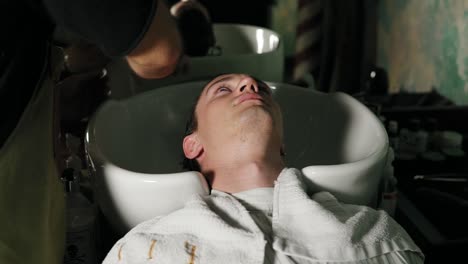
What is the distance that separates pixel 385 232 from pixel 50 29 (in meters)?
0.83

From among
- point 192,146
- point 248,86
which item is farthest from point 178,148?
point 248,86

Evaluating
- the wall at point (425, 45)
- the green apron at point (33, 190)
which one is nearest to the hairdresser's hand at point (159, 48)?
the green apron at point (33, 190)

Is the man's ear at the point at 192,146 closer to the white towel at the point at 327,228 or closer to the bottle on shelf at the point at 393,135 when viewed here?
the white towel at the point at 327,228

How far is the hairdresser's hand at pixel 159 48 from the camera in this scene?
0.99 metres

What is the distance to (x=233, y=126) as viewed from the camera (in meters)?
1.31

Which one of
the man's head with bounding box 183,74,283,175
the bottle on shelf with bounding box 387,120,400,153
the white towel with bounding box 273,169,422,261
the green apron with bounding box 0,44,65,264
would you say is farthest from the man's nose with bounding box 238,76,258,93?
the bottle on shelf with bounding box 387,120,400,153

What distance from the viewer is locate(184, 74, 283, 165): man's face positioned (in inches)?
51.3

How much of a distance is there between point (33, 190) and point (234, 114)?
528mm

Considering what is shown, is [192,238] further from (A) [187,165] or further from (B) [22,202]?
(A) [187,165]

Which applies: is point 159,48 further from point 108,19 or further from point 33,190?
point 33,190

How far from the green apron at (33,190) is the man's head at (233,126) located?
15.5 inches

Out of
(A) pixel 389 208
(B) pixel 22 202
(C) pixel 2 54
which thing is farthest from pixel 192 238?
(A) pixel 389 208

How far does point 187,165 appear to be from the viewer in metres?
1.55

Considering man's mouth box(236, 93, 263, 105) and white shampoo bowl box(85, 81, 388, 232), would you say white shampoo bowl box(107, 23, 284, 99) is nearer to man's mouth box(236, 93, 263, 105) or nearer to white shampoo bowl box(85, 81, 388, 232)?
white shampoo bowl box(85, 81, 388, 232)
